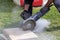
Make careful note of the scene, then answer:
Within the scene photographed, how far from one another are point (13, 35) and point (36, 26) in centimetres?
65

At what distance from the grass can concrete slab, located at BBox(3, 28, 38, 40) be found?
1.61 ft

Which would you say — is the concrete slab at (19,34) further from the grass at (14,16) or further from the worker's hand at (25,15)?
the grass at (14,16)

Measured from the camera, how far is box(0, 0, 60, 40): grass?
4.41 m

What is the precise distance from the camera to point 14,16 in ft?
16.7

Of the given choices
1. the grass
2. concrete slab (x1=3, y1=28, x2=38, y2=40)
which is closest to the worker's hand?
concrete slab (x1=3, y1=28, x2=38, y2=40)

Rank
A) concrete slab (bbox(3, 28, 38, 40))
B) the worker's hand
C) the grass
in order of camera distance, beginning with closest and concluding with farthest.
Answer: concrete slab (bbox(3, 28, 38, 40)) < the worker's hand < the grass

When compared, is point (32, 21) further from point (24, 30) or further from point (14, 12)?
point (14, 12)

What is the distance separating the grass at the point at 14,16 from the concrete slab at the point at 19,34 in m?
0.49

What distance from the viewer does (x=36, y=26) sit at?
4.32 metres

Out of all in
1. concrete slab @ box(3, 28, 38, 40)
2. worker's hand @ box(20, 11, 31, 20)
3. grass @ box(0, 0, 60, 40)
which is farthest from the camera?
grass @ box(0, 0, 60, 40)

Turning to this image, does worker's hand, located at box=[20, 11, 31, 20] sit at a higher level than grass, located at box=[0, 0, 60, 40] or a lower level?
lower

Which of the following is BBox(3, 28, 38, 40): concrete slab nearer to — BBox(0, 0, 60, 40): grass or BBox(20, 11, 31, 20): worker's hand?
BBox(20, 11, 31, 20): worker's hand

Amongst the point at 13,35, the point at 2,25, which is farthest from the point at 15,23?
the point at 13,35

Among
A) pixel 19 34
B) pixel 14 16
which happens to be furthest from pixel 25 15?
pixel 14 16
